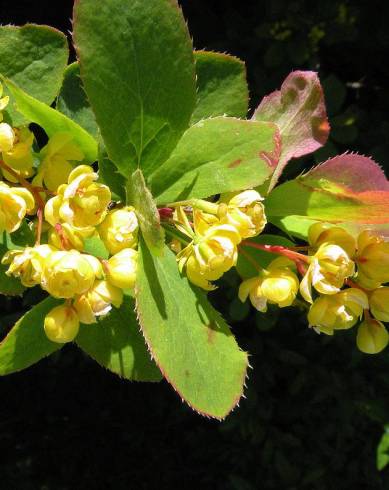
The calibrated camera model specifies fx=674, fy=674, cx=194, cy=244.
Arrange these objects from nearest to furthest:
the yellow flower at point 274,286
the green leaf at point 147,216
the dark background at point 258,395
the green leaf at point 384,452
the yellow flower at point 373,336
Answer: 1. the green leaf at point 147,216
2. the yellow flower at point 274,286
3. the yellow flower at point 373,336
4. the dark background at point 258,395
5. the green leaf at point 384,452

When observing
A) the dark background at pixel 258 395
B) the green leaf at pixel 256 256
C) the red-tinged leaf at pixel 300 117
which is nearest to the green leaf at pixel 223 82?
the red-tinged leaf at pixel 300 117

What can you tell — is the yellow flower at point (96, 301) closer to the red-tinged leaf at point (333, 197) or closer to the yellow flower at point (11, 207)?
the yellow flower at point (11, 207)

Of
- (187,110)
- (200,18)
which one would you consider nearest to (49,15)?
(200,18)

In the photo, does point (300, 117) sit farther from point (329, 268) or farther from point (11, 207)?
point (11, 207)

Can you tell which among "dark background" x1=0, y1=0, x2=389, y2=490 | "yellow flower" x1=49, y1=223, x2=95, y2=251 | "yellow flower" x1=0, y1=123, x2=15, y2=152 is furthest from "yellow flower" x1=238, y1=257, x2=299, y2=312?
"dark background" x1=0, y1=0, x2=389, y2=490

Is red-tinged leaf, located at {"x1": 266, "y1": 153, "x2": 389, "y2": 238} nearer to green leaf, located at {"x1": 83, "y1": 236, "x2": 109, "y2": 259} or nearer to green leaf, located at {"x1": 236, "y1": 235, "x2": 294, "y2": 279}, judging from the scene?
green leaf, located at {"x1": 236, "y1": 235, "x2": 294, "y2": 279}

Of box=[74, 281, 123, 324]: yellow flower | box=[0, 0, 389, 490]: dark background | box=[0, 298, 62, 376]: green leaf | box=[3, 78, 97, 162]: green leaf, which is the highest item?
box=[3, 78, 97, 162]: green leaf
